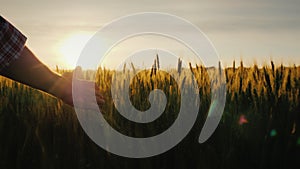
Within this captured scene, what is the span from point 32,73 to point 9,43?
0.18 m

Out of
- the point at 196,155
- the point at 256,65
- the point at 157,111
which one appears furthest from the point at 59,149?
the point at 256,65

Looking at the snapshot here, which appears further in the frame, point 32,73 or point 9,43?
point 32,73

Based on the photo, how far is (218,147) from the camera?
64.8 inches

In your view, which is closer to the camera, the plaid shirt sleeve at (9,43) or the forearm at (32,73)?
the plaid shirt sleeve at (9,43)

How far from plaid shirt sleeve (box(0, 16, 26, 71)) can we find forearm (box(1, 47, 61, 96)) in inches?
→ 1.8

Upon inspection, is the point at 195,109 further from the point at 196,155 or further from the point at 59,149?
the point at 59,149

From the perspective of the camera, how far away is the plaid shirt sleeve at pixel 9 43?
161 cm

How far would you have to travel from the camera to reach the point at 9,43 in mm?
1639

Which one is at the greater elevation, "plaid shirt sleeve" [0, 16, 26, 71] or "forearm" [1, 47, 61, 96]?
"plaid shirt sleeve" [0, 16, 26, 71]

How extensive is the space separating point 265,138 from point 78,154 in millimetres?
742

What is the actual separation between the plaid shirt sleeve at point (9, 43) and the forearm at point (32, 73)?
0.15 ft

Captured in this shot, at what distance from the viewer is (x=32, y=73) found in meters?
1.77

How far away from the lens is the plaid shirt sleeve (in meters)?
1.61

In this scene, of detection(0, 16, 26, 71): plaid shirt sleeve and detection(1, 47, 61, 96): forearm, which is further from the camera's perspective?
detection(1, 47, 61, 96): forearm
